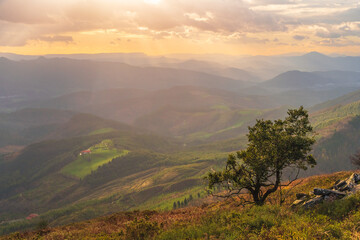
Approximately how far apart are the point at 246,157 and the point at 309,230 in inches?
484

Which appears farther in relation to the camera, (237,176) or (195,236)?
(237,176)

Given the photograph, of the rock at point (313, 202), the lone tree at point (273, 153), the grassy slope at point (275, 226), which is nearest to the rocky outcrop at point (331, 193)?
the rock at point (313, 202)

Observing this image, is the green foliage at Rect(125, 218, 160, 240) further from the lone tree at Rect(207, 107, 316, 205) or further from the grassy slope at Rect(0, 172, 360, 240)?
the lone tree at Rect(207, 107, 316, 205)

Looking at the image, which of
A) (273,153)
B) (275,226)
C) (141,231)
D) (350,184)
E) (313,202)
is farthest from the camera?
(273,153)

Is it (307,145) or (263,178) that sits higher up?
(307,145)

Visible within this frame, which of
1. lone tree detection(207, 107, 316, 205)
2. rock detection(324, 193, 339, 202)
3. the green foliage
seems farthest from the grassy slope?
lone tree detection(207, 107, 316, 205)

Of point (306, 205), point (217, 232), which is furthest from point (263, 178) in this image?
point (217, 232)

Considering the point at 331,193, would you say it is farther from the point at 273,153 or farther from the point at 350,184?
the point at 273,153

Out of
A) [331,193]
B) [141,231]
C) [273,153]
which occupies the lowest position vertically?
[141,231]

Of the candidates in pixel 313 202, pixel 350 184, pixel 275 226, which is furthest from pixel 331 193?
pixel 275 226

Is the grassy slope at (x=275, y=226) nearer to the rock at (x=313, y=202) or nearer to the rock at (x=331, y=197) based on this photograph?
the rock at (x=313, y=202)

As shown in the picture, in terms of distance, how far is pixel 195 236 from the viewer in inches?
916

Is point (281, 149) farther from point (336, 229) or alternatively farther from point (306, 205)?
point (336, 229)

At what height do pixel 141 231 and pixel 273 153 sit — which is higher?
pixel 273 153
